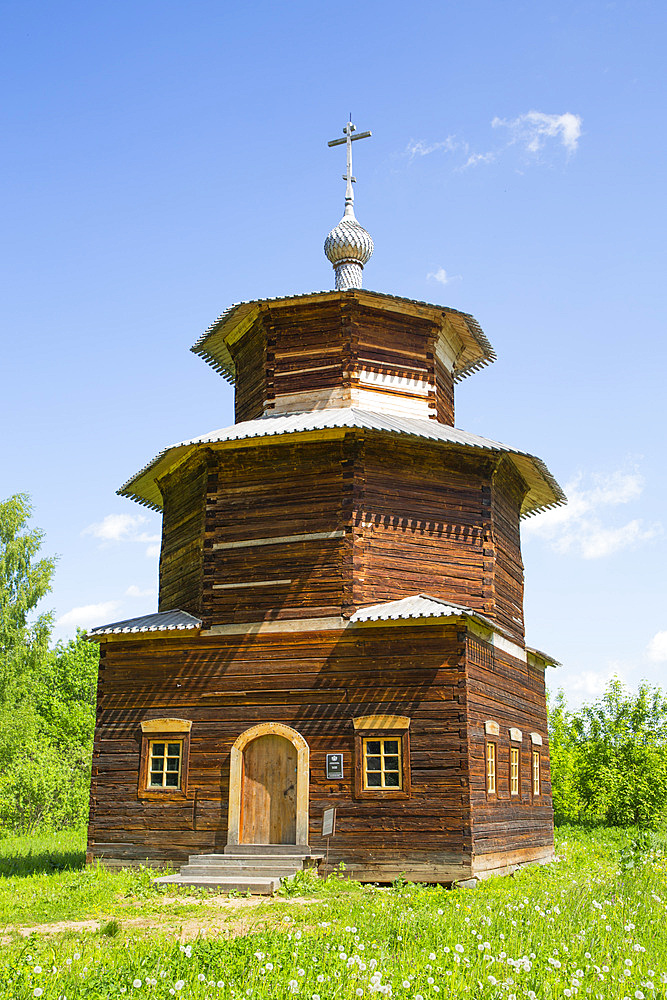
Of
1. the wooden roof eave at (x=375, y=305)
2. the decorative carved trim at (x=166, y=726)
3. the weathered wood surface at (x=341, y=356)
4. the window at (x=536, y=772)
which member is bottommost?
the window at (x=536, y=772)

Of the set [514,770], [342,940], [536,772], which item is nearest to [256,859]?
[514,770]

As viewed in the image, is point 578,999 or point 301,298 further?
point 301,298

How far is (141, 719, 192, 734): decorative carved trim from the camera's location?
1545 cm

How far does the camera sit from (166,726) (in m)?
15.6

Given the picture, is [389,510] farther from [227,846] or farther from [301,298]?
[227,846]

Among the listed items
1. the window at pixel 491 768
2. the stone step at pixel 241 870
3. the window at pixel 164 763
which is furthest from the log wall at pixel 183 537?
the window at pixel 491 768

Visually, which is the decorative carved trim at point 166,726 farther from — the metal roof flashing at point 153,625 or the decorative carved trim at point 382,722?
the decorative carved trim at point 382,722

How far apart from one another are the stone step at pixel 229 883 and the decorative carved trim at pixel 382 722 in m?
2.66

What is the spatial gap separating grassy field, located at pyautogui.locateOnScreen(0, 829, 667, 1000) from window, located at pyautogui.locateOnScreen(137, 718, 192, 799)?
1.44 m

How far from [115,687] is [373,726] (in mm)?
5068

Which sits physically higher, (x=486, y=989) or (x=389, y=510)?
(x=389, y=510)

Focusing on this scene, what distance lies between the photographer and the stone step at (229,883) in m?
12.8

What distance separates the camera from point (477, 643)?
15.1 meters

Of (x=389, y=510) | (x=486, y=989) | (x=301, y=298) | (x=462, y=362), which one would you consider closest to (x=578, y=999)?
(x=486, y=989)
